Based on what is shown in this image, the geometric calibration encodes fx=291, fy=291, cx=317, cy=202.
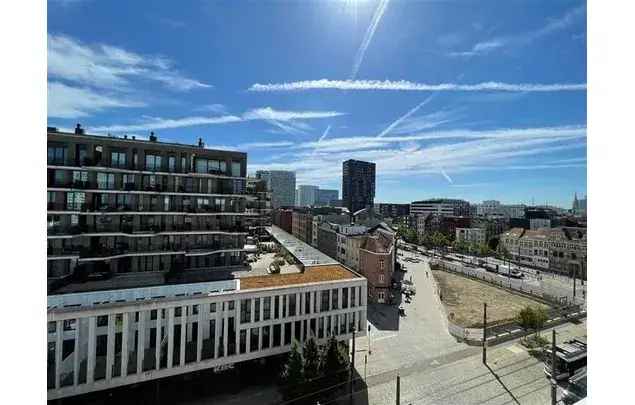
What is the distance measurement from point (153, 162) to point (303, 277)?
4079mm

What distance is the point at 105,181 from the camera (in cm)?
556

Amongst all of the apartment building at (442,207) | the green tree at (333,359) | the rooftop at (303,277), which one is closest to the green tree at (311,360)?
the green tree at (333,359)

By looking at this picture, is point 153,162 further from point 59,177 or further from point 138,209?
point 59,177

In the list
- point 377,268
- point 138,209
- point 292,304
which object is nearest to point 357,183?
point 377,268

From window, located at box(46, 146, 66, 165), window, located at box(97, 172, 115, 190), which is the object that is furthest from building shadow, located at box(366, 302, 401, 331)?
window, located at box(46, 146, 66, 165)

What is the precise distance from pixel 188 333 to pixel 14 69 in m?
3.56

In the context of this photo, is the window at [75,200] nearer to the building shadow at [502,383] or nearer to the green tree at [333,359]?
the green tree at [333,359]

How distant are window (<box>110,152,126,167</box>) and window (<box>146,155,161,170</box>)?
42 centimetres

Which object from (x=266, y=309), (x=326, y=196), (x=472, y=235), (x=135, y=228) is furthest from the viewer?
(x=326, y=196)

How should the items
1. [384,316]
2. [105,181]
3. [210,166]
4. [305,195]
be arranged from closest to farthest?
[105,181] < [210,166] < [384,316] < [305,195]

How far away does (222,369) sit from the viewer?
4.72 meters

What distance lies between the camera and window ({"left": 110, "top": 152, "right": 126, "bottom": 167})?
573 centimetres
